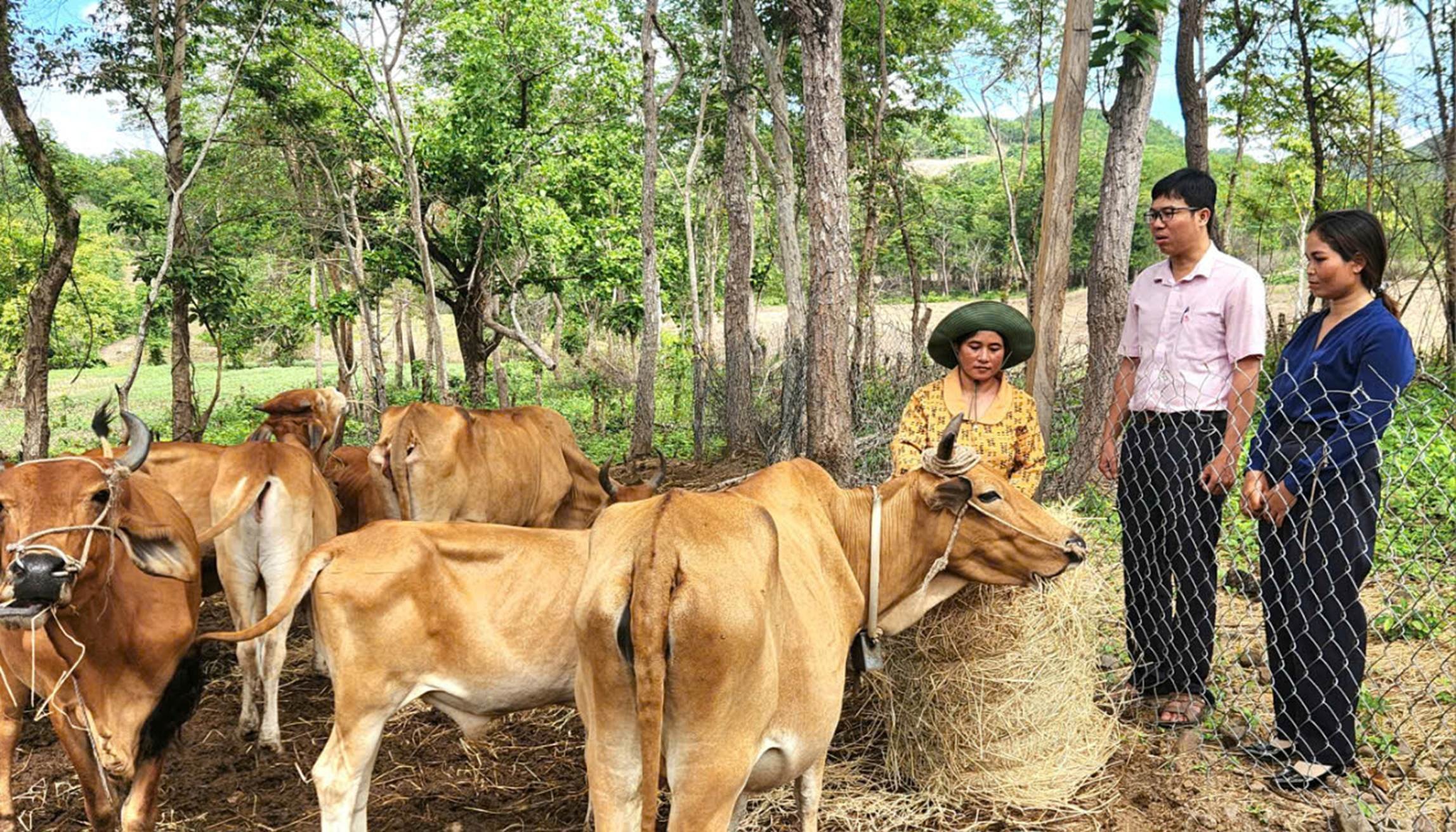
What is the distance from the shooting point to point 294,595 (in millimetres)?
3791

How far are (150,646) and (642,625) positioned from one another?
8.65ft

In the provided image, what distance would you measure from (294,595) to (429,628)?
525 mm

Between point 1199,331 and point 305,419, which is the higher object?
point 1199,331

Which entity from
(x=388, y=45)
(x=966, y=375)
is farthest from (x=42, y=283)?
(x=966, y=375)

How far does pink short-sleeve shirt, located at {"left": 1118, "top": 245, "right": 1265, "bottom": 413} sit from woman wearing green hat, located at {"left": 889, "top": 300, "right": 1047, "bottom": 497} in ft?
1.91

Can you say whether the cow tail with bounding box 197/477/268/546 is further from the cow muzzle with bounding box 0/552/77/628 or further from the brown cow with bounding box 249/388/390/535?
the brown cow with bounding box 249/388/390/535

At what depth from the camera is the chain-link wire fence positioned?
13.0 ft

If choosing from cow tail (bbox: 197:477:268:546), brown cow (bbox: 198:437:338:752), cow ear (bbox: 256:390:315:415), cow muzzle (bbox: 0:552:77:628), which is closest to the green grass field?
cow ear (bbox: 256:390:315:415)

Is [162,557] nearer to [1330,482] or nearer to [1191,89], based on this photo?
[1330,482]

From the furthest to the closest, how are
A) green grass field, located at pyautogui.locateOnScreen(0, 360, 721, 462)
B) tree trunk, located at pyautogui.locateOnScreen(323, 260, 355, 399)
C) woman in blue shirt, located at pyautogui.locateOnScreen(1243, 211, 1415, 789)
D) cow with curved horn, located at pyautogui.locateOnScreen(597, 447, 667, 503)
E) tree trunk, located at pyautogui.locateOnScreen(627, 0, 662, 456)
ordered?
tree trunk, located at pyautogui.locateOnScreen(323, 260, 355, 399), green grass field, located at pyautogui.locateOnScreen(0, 360, 721, 462), tree trunk, located at pyautogui.locateOnScreen(627, 0, 662, 456), cow with curved horn, located at pyautogui.locateOnScreen(597, 447, 667, 503), woman in blue shirt, located at pyautogui.locateOnScreen(1243, 211, 1415, 789)

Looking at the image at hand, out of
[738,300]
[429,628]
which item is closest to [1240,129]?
[738,300]

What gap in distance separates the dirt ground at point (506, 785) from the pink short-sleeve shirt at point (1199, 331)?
1.55 meters

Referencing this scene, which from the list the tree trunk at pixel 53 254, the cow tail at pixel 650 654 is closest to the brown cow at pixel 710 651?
the cow tail at pixel 650 654

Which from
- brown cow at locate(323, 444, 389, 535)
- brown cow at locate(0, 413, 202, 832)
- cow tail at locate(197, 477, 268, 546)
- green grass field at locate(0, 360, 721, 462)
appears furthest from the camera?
green grass field at locate(0, 360, 721, 462)
